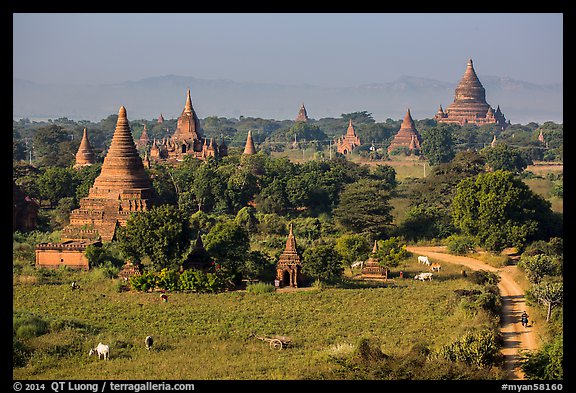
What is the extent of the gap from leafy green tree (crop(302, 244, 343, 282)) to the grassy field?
0.83m

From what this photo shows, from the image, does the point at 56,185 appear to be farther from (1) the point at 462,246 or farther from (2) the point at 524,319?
(2) the point at 524,319

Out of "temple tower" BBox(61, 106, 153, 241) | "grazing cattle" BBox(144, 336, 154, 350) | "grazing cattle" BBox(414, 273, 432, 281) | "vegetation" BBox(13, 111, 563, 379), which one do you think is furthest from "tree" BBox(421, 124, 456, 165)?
"grazing cattle" BBox(144, 336, 154, 350)

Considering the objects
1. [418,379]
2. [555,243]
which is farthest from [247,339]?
[555,243]

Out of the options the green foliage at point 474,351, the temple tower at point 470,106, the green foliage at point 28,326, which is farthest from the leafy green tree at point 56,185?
the temple tower at point 470,106

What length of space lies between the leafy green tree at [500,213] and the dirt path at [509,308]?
171 centimetres

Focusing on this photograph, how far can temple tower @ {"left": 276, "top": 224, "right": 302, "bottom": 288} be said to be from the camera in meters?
36.2

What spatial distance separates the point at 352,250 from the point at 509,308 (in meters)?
10.3

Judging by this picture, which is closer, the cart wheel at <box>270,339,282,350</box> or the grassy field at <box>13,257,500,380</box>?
the grassy field at <box>13,257,500,380</box>

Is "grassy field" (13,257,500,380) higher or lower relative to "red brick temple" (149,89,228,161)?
lower

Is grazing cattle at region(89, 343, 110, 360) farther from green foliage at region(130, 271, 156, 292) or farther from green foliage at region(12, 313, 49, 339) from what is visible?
green foliage at region(130, 271, 156, 292)

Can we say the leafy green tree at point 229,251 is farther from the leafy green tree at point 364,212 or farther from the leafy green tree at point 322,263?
the leafy green tree at point 364,212
